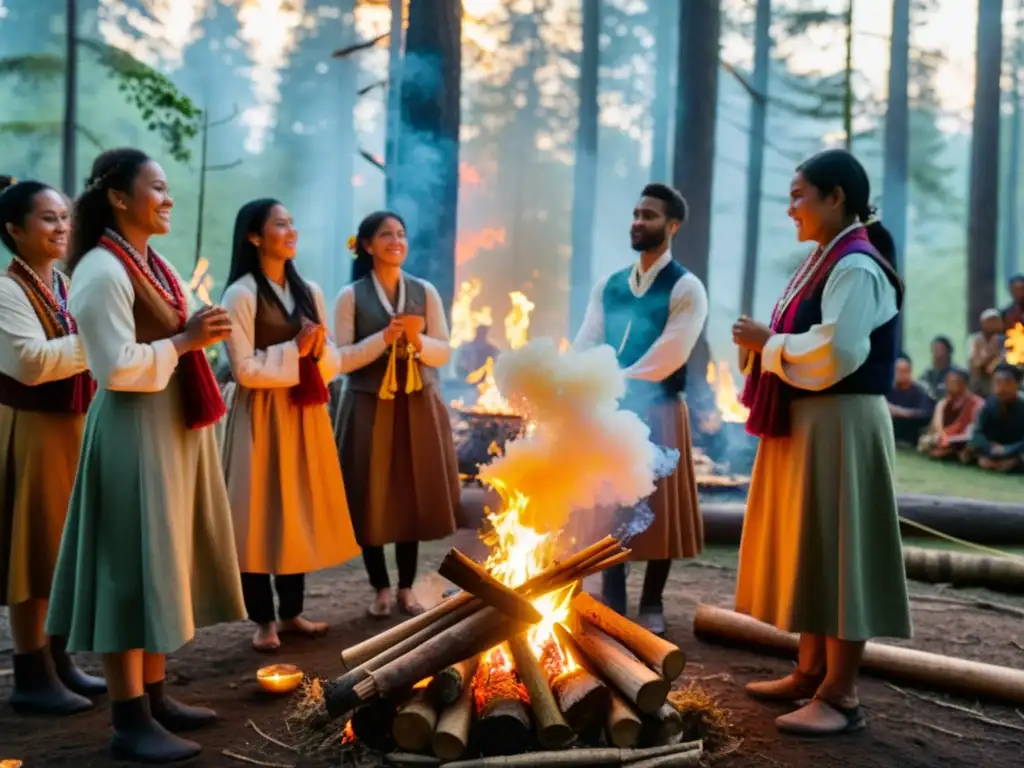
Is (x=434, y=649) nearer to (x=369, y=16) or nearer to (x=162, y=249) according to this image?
(x=369, y=16)

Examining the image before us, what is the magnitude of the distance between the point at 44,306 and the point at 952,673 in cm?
472

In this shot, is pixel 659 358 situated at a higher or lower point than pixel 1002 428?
higher

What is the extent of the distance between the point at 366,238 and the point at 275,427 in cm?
137

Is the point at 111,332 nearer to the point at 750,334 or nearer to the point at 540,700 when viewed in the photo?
the point at 540,700

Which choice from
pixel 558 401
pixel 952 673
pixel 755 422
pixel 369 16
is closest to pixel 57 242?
pixel 558 401

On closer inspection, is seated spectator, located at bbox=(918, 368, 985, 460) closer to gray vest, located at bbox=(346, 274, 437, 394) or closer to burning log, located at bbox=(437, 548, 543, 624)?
gray vest, located at bbox=(346, 274, 437, 394)

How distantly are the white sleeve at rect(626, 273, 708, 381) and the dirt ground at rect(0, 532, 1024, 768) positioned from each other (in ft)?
5.30

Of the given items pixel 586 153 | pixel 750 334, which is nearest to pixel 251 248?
pixel 750 334

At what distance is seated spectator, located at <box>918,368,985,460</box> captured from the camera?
40.0ft

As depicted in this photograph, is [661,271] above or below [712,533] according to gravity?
above

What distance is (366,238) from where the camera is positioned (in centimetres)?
557

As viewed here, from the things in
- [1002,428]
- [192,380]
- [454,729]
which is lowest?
[454,729]

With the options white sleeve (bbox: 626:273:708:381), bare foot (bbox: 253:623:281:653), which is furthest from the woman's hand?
bare foot (bbox: 253:623:281:653)

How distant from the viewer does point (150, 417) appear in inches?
138
